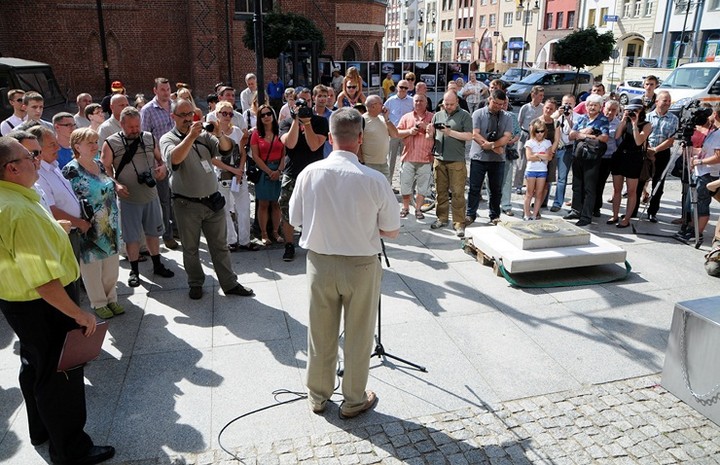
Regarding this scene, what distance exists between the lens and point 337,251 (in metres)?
3.21

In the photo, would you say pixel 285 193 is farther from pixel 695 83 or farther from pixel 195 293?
pixel 695 83

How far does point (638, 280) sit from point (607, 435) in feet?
9.73

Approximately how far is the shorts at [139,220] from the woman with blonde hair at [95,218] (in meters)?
0.62

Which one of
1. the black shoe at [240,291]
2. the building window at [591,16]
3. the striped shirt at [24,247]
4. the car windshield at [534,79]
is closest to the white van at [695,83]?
the car windshield at [534,79]

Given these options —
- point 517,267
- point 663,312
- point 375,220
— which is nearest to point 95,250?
point 375,220

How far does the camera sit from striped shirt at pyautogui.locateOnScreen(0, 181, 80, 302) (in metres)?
2.67

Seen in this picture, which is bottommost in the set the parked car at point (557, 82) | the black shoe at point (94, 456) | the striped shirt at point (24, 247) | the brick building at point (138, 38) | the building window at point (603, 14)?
the black shoe at point (94, 456)

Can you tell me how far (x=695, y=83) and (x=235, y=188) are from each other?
59.4 ft

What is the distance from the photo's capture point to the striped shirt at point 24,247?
2672 millimetres

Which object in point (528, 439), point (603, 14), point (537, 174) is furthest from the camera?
point (603, 14)

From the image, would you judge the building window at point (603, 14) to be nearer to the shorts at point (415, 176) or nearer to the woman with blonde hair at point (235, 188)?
the shorts at point (415, 176)

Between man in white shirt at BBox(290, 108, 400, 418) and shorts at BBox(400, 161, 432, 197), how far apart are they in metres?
4.78

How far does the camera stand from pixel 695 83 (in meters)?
18.4

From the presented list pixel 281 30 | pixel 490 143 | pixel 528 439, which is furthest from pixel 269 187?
pixel 281 30
